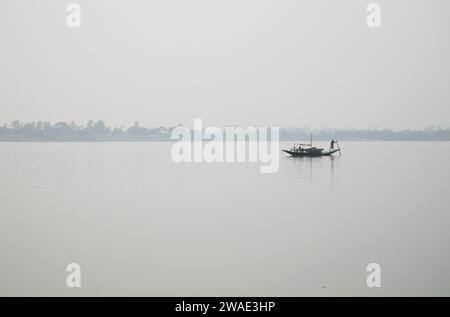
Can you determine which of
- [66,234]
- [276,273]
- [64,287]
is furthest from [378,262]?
[66,234]

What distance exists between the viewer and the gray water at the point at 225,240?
400 inches

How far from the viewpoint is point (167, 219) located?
16.6 meters

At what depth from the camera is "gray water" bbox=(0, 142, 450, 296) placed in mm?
10156

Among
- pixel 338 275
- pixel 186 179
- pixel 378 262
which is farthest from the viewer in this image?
pixel 186 179

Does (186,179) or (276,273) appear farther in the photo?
(186,179)

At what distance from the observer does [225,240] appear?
13.7 meters

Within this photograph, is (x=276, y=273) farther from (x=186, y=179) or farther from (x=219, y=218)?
(x=186, y=179)

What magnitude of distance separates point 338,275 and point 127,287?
12.7 ft

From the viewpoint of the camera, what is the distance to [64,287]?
395 inches

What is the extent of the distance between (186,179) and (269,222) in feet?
48.7
